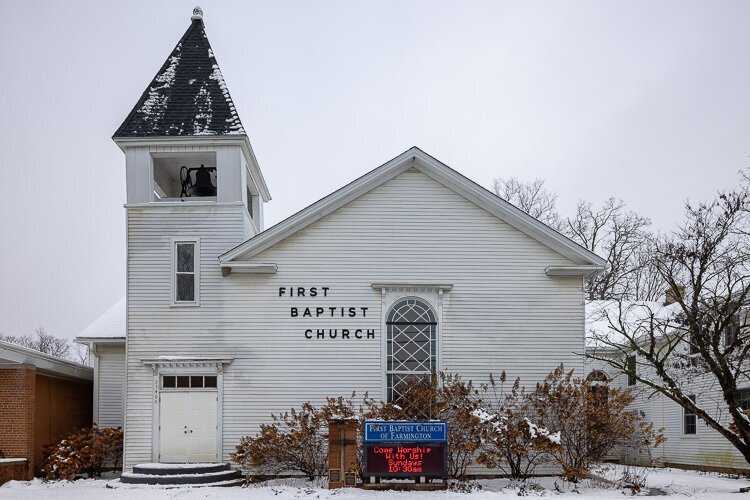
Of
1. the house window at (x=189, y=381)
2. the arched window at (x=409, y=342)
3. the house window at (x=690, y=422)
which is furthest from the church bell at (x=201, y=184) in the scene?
the house window at (x=690, y=422)

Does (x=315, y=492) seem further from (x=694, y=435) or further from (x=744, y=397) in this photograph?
(x=694, y=435)

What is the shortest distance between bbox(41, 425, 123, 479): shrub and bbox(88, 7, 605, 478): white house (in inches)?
52.8

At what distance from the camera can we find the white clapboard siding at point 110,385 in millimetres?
22641

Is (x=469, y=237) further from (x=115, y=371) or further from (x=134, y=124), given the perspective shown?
(x=115, y=371)

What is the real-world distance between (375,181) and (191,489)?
836 centimetres

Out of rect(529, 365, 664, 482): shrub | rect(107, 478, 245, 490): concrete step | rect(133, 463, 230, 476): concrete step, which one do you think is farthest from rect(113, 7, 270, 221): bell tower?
rect(529, 365, 664, 482): shrub

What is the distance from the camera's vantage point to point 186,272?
66.4ft

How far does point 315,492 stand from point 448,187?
27.0 feet

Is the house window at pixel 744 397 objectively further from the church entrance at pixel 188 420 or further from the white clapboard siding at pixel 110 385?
the white clapboard siding at pixel 110 385

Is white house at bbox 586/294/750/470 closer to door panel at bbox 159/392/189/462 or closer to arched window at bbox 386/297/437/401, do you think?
arched window at bbox 386/297/437/401

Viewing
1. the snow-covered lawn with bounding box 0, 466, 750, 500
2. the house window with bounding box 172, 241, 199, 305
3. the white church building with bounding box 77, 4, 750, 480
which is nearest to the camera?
the snow-covered lawn with bounding box 0, 466, 750, 500

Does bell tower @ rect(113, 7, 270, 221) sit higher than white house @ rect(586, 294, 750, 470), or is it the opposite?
bell tower @ rect(113, 7, 270, 221)

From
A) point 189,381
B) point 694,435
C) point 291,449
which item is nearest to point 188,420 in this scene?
point 189,381

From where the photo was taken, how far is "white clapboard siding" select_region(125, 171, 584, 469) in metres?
19.7
